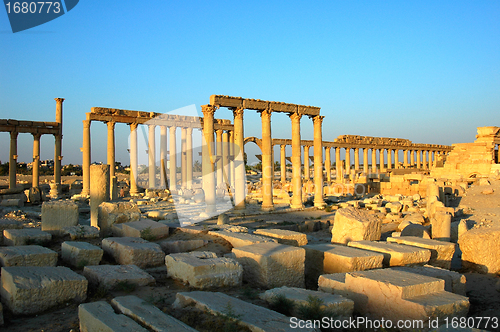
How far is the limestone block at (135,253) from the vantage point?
6684 mm

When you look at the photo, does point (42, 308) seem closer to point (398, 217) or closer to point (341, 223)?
point (341, 223)

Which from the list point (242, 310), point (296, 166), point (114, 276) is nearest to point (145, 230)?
point (114, 276)

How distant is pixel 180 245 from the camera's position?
25.4 feet

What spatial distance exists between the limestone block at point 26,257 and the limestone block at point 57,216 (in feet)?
10.5

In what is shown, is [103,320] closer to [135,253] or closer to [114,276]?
[114,276]

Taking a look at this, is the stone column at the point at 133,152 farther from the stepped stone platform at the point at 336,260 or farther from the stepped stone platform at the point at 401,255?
the stepped stone platform at the point at 401,255

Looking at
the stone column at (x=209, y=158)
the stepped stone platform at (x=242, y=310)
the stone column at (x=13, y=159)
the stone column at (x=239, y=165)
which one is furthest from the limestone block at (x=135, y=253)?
the stone column at (x=13, y=159)

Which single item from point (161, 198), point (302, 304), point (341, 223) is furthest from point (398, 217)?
point (161, 198)

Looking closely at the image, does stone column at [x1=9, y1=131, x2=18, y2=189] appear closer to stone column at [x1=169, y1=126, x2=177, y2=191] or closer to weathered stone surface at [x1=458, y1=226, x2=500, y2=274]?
stone column at [x1=169, y1=126, x2=177, y2=191]

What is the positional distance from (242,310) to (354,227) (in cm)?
524

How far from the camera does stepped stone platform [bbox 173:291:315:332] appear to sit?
375 centimetres

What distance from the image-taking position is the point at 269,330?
3629 millimetres

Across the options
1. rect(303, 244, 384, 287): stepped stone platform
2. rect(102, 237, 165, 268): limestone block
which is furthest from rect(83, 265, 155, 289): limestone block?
rect(303, 244, 384, 287): stepped stone platform

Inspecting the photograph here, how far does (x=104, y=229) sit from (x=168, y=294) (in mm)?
5377
